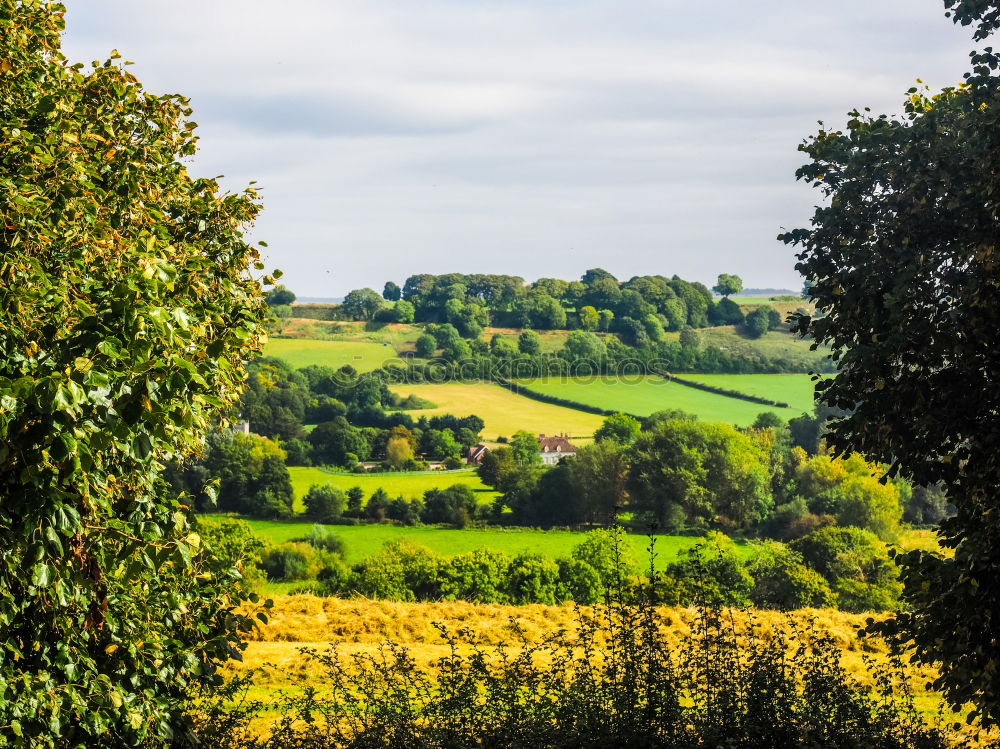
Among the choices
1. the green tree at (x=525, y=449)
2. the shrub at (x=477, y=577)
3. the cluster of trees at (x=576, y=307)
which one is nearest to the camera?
the shrub at (x=477, y=577)

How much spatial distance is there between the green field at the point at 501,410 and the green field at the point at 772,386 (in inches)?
738

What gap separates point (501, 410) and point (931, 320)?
317ft

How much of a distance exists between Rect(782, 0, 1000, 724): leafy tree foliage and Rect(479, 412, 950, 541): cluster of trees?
68.0 metres

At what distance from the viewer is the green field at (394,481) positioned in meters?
82.4

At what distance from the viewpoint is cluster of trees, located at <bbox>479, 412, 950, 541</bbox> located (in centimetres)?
8019

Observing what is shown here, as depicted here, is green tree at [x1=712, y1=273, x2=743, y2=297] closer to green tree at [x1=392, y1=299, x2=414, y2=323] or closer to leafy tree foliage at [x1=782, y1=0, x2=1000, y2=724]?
green tree at [x1=392, y1=299, x2=414, y2=323]

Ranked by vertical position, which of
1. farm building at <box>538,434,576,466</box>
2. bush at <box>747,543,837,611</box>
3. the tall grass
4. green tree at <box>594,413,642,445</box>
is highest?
the tall grass

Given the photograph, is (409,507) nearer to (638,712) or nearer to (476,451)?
(476,451)

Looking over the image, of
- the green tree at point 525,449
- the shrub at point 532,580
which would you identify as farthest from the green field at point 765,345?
the shrub at point 532,580

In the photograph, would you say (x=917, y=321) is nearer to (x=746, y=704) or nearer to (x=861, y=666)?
(x=746, y=704)

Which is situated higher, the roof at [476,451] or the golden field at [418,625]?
the golden field at [418,625]

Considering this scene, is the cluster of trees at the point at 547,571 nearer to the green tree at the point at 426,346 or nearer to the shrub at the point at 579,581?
the shrub at the point at 579,581

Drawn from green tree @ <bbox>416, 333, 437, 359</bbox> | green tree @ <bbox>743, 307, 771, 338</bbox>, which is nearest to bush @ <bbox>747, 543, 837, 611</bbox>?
green tree @ <bbox>743, 307, 771, 338</bbox>

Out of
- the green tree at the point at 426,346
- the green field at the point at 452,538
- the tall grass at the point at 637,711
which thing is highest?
the green tree at the point at 426,346
